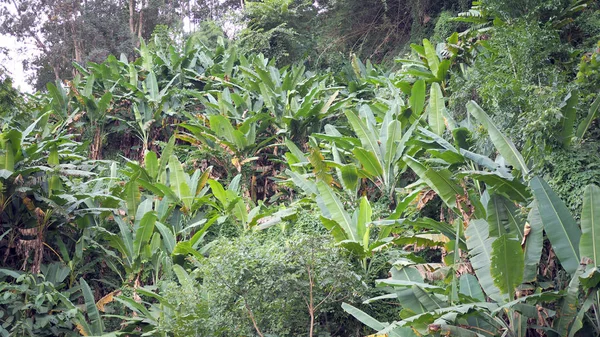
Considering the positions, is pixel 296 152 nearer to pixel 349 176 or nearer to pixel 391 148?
pixel 349 176

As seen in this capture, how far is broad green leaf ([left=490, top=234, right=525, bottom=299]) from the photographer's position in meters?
4.61

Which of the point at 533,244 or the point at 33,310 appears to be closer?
the point at 533,244

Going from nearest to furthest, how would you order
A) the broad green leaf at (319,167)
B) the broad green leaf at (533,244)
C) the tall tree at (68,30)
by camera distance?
the broad green leaf at (533,244) → the broad green leaf at (319,167) → the tall tree at (68,30)

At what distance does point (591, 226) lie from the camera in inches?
181

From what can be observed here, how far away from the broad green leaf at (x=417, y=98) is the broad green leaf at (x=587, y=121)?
8.99 feet

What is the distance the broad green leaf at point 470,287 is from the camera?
5.18 m

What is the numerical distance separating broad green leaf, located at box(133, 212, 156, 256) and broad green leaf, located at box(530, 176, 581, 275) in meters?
4.76

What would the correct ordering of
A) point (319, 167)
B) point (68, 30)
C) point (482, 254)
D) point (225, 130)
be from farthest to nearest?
point (68, 30)
point (225, 130)
point (319, 167)
point (482, 254)

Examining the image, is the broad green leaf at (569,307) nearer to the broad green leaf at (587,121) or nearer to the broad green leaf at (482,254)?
the broad green leaf at (482,254)

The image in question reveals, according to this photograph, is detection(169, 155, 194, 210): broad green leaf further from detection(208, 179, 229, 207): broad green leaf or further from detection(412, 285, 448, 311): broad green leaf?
detection(412, 285, 448, 311): broad green leaf

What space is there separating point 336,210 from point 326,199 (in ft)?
0.59

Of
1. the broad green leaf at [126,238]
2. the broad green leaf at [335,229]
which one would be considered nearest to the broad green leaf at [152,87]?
the broad green leaf at [126,238]

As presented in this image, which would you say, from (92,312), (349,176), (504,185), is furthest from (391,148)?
(92,312)

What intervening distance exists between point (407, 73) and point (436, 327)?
5.88 m
